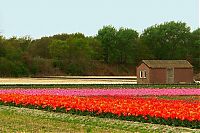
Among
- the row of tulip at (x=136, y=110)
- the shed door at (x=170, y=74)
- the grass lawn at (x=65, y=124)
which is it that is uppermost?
the shed door at (x=170, y=74)

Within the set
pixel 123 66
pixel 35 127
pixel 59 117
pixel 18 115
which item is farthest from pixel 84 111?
pixel 123 66

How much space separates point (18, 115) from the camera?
49.3ft

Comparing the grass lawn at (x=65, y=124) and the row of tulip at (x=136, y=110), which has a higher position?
the row of tulip at (x=136, y=110)

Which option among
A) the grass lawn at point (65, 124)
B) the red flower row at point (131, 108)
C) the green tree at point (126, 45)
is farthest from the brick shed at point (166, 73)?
the green tree at point (126, 45)

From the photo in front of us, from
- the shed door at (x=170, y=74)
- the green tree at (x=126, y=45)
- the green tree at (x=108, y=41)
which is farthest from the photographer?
the green tree at (x=108, y=41)

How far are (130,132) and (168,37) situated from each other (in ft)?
263

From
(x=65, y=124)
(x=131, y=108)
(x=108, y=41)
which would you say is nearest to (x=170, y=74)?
(x=131, y=108)

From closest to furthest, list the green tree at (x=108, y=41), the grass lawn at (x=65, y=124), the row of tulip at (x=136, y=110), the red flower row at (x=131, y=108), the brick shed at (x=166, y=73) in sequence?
the grass lawn at (x=65, y=124) < the row of tulip at (x=136, y=110) < the red flower row at (x=131, y=108) < the brick shed at (x=166, y=73) < the green tree at (x=108, y=41)

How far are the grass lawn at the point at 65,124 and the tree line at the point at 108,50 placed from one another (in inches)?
2441

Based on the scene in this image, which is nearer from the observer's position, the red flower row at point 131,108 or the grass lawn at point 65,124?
the grass lawn at point 65,124

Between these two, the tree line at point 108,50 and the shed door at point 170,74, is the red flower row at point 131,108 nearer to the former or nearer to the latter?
the shed door at point 170,74

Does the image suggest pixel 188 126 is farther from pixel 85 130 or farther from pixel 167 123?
pixel 85 130

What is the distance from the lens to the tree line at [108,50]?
7988 cm

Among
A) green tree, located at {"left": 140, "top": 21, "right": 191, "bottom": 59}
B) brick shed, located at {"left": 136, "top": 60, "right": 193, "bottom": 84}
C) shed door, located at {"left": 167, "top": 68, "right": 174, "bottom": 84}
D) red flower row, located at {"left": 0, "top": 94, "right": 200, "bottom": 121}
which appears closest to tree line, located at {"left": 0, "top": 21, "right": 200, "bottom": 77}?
green tree, located at {"left": 140, "top": 21, "right": 191, "bottom": 59}
